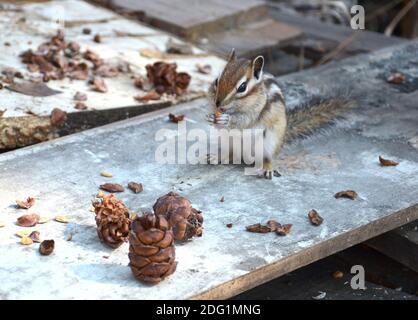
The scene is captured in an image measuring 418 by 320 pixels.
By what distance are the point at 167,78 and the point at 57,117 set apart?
74 centimetres

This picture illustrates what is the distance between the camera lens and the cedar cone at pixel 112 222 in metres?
3.15

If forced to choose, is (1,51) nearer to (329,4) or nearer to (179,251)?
(179,251)

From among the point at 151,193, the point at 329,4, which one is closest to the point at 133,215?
the point at 151,193

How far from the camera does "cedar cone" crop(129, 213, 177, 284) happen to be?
9.53 ft

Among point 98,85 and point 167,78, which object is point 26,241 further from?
point 167,78

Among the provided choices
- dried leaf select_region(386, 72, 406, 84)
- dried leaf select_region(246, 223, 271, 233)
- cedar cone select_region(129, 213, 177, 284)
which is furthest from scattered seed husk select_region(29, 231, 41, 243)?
dried leaf select_region(386, 72, 406, 84)

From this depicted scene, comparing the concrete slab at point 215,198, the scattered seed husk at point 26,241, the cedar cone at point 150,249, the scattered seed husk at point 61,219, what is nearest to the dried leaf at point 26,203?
Answer: the concrete slab at point 215,198

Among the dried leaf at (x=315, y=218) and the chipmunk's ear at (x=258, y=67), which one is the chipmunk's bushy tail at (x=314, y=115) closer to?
the chipmunk's ear at (x=258, y=67)

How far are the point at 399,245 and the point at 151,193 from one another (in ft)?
3.57

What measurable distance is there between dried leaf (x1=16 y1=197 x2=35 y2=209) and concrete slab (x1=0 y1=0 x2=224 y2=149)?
80 centimetres

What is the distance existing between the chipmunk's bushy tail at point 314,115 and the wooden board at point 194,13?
1.49m

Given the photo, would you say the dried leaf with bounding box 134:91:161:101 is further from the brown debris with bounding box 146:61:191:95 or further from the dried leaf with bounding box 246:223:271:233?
the dried leaf with bounding box 246:223:271:233

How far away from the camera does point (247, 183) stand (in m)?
3.82

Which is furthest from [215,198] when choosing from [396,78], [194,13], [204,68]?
[194,13]
